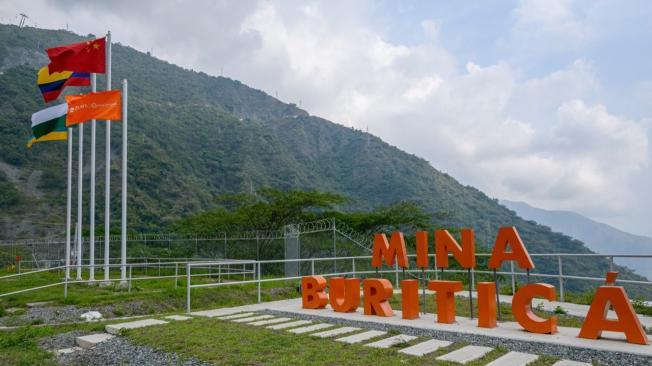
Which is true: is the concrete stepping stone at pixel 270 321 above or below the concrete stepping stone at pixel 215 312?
above

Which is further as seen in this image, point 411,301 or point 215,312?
point 215,312

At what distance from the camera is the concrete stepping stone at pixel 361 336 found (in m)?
7.53

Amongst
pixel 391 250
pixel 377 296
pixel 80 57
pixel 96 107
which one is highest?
pixel 80 57

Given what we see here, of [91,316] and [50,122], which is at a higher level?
[50,122]

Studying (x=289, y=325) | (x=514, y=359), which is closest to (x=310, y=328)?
(x=289, y=325)

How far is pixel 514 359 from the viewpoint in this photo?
6.36m

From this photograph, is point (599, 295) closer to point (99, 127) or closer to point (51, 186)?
point (51, 186)

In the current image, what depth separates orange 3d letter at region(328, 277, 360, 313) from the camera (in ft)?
36.1

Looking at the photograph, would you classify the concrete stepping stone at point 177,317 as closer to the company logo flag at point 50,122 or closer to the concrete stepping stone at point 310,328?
the concrete stepping stone at point 310,328

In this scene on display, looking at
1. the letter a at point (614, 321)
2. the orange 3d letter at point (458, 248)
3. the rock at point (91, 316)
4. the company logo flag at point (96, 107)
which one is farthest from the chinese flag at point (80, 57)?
the letter a at point (614, 321)

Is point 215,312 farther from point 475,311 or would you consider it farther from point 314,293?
point 475,311

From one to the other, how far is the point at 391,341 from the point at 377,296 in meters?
3.03

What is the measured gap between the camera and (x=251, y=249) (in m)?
23.0

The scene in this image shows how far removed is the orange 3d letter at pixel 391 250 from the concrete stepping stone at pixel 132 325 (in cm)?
499
